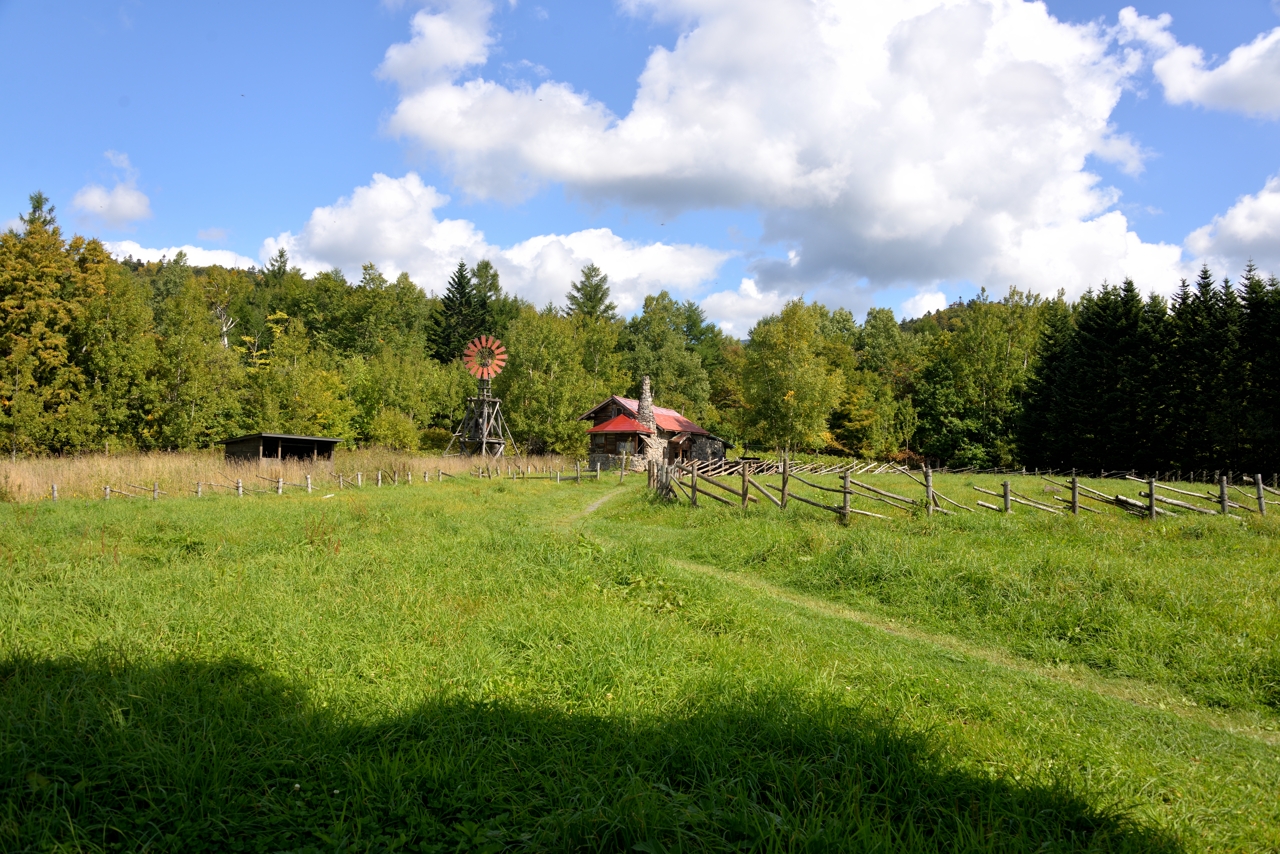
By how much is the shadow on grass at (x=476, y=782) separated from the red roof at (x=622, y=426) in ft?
120

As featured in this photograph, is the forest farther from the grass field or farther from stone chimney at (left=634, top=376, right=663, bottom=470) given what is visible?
the grass field

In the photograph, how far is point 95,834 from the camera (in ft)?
12.5

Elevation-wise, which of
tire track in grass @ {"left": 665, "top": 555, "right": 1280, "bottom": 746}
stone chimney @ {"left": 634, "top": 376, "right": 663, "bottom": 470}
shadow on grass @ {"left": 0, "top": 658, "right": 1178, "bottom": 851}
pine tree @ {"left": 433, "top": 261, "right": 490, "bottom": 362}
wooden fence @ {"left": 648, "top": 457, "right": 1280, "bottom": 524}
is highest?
pine tree @ {"left": 433, "top": 261, "right": 490, "bottom": 362}

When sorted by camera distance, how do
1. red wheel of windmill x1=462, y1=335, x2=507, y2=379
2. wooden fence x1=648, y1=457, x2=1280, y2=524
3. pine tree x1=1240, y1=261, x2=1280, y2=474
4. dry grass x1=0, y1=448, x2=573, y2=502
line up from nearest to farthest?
wooden fence x1=648, y1=457, x2=1280, y2=524, dry grass x1=0, y1=448, x2=573, y2=502, pine tree x1=1240, y1=261, x2=1280, y2=474, red wheel of windmill x1=462, y1=335, x2=507, y2=379

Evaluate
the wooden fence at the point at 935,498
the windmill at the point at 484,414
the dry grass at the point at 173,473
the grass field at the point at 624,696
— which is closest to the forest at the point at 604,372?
the windmill at the point at 484,414

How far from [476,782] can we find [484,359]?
43.2 m

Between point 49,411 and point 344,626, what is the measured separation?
127ft

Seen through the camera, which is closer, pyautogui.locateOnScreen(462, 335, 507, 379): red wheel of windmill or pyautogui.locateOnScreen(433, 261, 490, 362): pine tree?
pyautogui.locateOnScreen(462, 335, 507, 379): red wheel of windmill

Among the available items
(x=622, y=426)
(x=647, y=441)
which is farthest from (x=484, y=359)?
(x=647, y=441)

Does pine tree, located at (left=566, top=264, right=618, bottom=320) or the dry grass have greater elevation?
pine tree, located at (left=566, top=264, right=618, bottom=320)

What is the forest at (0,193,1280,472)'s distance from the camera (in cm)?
3228

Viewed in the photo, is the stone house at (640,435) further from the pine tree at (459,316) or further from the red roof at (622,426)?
the pine tree at (459,316)

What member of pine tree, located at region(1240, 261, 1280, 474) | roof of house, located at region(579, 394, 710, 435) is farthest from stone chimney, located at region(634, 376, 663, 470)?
pine tree, located at region(1240, 261, 1280, 474)

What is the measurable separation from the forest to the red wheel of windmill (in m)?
5.18
